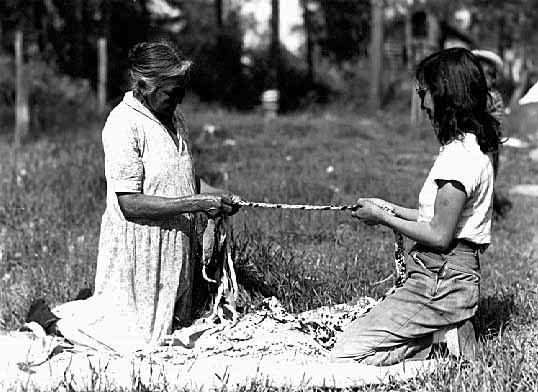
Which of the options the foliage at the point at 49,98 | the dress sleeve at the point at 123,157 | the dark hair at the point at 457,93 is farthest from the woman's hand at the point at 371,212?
the foliage at the point at 49,98

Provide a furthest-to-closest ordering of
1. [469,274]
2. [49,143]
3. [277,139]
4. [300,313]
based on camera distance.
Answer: [277,139], [49,143], [300,313], [469,274]

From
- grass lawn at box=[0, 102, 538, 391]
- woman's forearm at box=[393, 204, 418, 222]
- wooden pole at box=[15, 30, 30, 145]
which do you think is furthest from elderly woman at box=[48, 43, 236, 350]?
wooden pole at box=[15, 30, 30, 145]

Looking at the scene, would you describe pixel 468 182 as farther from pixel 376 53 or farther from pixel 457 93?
pixel 376 53

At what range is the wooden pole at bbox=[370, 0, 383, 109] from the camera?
24.3 meters

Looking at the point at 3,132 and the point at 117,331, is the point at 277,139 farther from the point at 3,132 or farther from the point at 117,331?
the point at 117,331

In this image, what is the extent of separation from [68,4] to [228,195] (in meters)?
17.6

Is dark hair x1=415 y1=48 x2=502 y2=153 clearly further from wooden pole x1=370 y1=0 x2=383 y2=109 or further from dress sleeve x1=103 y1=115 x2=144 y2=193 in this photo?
wooden pole x1=370 y1=0 x2=383 y2=109

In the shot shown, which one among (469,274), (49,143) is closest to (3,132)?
(49,143)

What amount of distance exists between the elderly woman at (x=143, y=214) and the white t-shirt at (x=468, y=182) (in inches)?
41.4

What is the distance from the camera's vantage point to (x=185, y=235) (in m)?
4.98

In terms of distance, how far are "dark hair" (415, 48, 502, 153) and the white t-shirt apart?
2.3 inches

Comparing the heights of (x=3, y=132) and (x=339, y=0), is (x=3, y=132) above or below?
below

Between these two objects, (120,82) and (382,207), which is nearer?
(382,207)

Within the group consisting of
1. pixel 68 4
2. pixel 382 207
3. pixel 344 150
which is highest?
pixel 68 4
